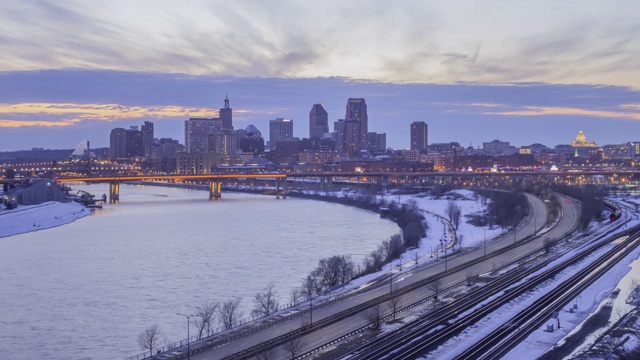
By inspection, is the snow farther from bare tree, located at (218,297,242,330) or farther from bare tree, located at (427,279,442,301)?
bare tree, located at (427,279,442,301)

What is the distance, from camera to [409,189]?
64625 mm

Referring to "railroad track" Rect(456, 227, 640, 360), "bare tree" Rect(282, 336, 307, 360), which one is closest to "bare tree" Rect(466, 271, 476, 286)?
"railroad track" Rect(456, 227, 640, 360)

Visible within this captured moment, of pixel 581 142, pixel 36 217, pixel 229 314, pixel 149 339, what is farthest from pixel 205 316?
pixel 581 142

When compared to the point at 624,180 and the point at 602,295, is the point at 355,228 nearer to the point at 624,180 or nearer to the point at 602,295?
the point at 602,295

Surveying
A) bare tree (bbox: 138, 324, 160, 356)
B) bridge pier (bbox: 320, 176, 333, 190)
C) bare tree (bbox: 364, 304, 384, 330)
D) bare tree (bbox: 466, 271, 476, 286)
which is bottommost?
bare tree (bbox: 138, 324, 160, 356)

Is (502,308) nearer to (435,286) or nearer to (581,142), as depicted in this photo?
(435,286)

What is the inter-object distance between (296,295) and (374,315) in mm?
3572

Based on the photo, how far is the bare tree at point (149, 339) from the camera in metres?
13.0

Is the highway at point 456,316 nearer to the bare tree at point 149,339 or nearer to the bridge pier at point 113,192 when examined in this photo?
the bare tree at point 149,339

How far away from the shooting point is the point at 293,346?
1210 centimetres

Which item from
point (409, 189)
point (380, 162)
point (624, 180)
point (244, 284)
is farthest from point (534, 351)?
point (380, 162)

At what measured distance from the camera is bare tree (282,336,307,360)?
11928mm

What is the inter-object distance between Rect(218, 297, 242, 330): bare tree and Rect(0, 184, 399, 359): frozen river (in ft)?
1.50

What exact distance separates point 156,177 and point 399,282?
46.5 m
